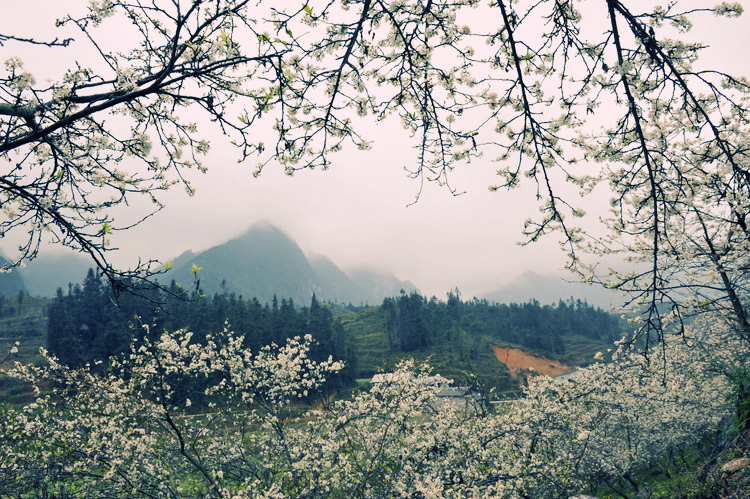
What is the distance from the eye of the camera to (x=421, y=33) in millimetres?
3959

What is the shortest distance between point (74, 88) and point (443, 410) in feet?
50.0

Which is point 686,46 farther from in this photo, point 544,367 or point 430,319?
point 544,367

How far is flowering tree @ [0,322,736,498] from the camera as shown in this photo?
29.5 feet

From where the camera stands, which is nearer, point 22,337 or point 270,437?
point 270,437

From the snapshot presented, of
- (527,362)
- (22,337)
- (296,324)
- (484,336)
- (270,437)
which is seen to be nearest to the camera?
(270,437)

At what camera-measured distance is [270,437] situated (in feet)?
43.0

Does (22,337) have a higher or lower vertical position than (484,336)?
higher

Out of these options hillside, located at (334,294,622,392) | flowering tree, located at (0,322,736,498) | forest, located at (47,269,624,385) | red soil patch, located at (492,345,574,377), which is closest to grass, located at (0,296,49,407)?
forest, located at (47,269,624,385)

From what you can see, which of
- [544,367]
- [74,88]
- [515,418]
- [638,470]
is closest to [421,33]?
[74,88]

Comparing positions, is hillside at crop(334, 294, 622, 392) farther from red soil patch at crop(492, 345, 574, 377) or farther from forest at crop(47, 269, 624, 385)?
forest at crop(47, 269, 624, 385)

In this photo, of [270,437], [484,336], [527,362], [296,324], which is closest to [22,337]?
[296,324]

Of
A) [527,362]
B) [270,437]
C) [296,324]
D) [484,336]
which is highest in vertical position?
[270,437]

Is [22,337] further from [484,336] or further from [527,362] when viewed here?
[527,362]

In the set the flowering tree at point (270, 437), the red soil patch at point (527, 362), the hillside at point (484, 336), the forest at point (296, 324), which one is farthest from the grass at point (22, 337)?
the red soil patch at point (527, 362)
